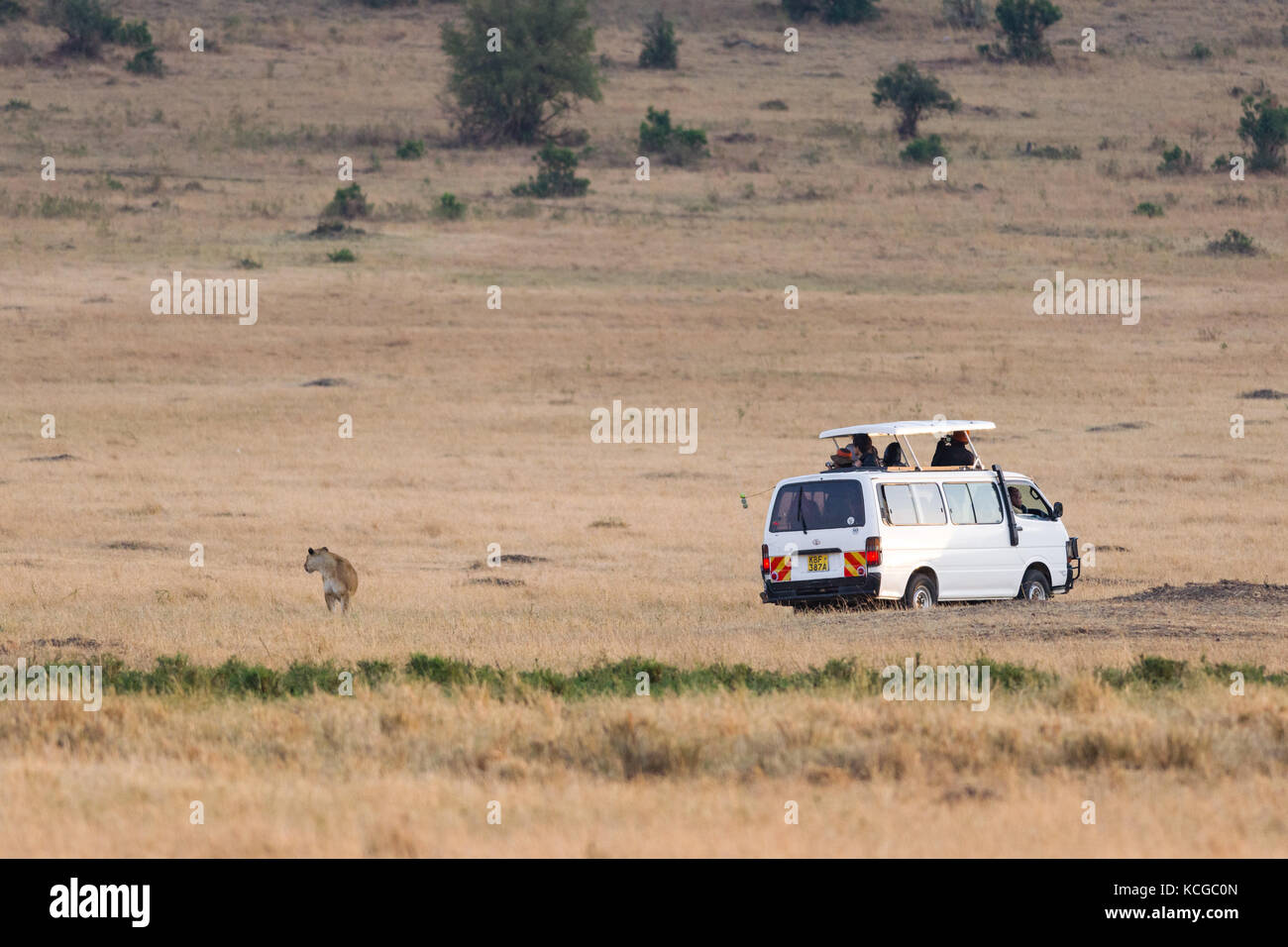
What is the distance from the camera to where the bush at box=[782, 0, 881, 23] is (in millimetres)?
102250

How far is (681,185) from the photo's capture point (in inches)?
2672

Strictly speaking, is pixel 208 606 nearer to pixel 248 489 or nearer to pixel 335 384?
pixel 248 489

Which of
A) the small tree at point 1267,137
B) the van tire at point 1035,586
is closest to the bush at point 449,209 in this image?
the small tree at point 1267,137

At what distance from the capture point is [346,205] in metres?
59.9

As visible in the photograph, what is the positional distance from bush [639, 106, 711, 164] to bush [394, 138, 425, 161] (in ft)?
32.3

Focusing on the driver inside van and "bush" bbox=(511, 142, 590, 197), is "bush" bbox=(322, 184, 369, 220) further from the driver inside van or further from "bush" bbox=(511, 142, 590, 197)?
the driver inside van

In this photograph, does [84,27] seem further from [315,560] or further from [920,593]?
[920,593]

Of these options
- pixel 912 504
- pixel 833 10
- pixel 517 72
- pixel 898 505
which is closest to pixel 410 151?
pixel 517 72

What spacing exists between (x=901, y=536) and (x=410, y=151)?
5713 cm

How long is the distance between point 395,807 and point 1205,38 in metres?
101

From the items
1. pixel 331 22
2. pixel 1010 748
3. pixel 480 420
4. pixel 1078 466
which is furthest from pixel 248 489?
pixel 331 22

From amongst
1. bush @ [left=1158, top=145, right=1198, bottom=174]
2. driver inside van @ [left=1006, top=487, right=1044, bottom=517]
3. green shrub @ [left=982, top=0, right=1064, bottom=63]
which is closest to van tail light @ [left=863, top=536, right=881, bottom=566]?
driver inside van @ [left=1006, top=487, right=1044, bottom=517]

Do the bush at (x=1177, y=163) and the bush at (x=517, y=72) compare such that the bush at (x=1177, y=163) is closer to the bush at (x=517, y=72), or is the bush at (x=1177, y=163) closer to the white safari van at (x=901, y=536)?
the bush at (x=517, y=72)

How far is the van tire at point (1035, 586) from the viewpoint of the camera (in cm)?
1952
